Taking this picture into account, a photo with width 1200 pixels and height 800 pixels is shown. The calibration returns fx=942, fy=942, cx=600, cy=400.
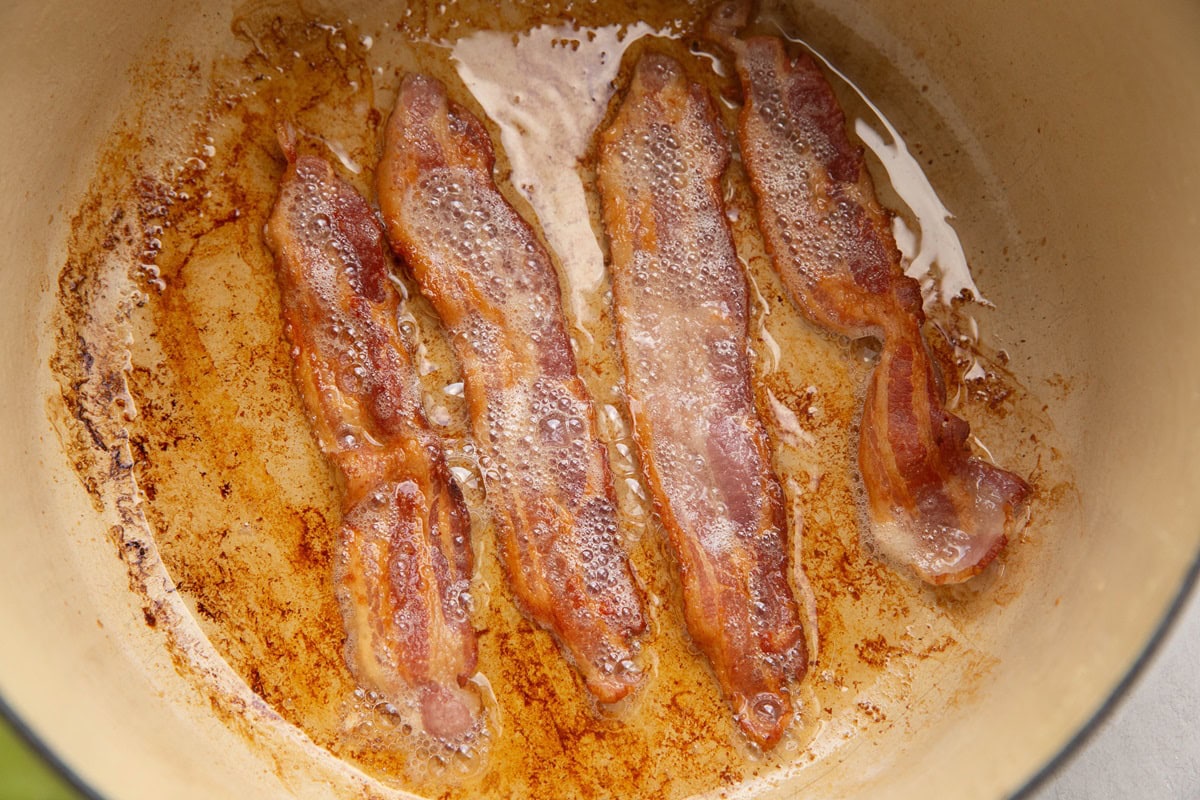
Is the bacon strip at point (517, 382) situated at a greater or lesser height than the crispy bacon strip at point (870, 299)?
lesser

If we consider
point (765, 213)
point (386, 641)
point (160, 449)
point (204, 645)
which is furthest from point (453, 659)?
point (765, 213)

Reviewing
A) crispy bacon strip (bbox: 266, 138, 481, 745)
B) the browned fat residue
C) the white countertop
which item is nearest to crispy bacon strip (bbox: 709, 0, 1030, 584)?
the browned fat residue

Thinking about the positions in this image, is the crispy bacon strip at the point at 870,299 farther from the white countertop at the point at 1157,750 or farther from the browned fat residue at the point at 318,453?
the white countertop at the point at 1157,750

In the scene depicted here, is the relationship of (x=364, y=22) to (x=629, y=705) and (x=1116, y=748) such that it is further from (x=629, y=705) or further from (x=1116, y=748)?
(x=1116, y=748)

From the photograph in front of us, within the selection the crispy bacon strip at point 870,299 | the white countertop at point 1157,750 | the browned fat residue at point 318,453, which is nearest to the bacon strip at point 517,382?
the browned fat residue at point 318,453

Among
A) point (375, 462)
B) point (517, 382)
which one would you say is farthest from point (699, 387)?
point (375, 462)

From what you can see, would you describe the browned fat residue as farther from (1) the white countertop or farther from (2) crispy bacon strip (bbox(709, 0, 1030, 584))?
(1) the white countertop
